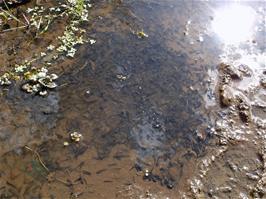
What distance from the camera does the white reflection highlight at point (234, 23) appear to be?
438 cm

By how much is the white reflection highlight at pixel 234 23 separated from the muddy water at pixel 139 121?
52 mm

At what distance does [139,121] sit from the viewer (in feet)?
11.3

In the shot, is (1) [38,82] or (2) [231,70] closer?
(1) [38,82]

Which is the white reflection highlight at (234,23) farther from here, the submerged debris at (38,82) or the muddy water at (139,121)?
the submerged debris at (38,82)

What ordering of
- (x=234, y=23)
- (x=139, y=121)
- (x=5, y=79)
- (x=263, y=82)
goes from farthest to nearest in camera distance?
(x=234, y=23) < (x=263, y=82) < (x=5, y=79) < (x=139, y=121)

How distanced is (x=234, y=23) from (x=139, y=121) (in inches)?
76.2

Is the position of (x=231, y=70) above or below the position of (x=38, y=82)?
above

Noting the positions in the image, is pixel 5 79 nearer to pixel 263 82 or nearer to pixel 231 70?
pixel 231 70

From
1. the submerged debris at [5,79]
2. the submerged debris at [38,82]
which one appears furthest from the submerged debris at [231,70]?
the submerged debris at [5,79]

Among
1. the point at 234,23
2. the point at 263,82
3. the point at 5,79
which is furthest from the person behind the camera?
the point at 234,23

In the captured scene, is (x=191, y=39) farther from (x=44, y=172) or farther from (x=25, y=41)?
(x=44, y=172)

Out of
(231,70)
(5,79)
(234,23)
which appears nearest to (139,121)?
(231,70)

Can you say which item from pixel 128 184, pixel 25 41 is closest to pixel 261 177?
pixel 128 184

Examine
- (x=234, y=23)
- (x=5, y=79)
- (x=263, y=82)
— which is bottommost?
(x=5, y=79)
